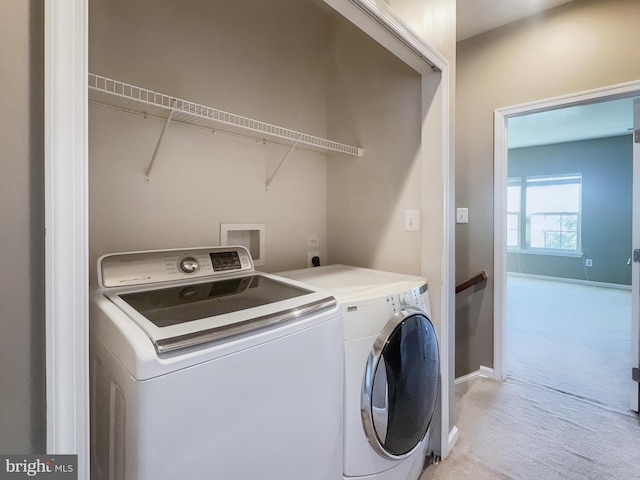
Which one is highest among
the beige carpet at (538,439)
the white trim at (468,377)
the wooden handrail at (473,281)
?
the wooden handrail at (473,281)

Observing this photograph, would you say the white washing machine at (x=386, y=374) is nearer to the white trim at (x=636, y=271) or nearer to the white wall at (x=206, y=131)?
the white wall at (x=206, y=131)

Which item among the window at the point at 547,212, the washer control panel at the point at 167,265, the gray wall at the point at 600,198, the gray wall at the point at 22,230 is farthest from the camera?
the window at the point at 547,212

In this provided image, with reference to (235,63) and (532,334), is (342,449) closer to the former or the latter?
(235,63)

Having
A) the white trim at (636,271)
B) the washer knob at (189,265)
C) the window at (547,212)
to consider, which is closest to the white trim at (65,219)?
the washer knob at (189,265)

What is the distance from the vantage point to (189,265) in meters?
1.23

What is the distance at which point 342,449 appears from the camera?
1.06m

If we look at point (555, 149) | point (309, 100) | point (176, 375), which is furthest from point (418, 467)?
point (555, 149)

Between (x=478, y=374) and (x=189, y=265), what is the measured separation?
238 centimetres

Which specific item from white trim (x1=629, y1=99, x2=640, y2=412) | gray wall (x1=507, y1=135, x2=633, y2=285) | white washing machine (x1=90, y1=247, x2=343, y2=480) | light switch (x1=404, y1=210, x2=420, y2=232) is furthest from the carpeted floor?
white washing machine (x1=90, y1=247, x2=343, y2=480)

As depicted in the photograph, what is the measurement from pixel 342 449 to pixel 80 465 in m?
0.80

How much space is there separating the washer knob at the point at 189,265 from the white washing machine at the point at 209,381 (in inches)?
3.3

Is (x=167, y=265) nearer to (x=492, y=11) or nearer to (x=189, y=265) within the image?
(x=189, y=265)

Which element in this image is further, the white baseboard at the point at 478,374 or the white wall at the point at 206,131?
the white baseboard at the point at 478,374

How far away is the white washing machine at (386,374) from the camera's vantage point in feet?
3.58
